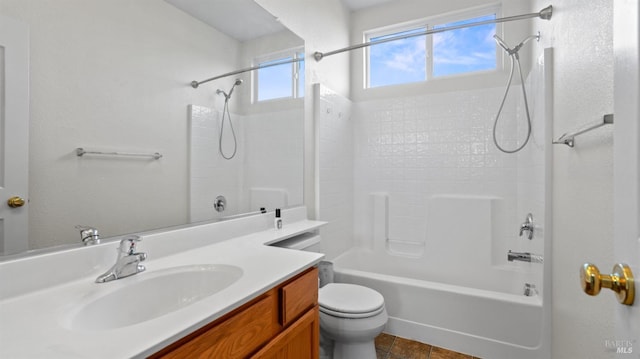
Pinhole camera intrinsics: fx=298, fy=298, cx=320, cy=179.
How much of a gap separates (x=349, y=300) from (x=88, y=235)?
1260 millimetres

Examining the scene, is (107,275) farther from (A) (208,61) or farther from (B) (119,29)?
(A) (208,61)

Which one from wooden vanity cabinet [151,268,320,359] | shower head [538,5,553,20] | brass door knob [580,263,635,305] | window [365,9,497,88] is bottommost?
wooden vanity cabinet [151,268,320,359]

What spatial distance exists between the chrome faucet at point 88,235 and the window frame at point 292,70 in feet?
3.39

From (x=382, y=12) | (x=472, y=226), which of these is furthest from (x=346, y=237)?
(x=382, y=12)

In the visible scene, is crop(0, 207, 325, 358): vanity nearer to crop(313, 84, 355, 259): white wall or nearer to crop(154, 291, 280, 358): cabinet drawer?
crop(154, 291, 280, 358): cabinet drawer

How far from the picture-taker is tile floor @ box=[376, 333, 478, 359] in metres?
1.85

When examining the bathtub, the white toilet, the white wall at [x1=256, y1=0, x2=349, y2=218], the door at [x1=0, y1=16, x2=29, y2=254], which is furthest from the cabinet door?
the white wall at [x1=256, y1=0, x2=349, y2=218]

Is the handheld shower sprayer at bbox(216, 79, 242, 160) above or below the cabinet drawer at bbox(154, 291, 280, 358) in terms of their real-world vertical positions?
above

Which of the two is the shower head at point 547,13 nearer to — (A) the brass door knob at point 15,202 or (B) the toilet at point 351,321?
(B) the toilet at point 351,321

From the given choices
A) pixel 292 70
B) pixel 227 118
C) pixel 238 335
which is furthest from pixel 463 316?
pixel 292 70

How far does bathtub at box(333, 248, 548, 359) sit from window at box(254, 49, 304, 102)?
1320mm

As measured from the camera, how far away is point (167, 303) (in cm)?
96

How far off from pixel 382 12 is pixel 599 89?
91.9 inches

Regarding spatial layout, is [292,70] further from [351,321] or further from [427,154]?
[351,321]
